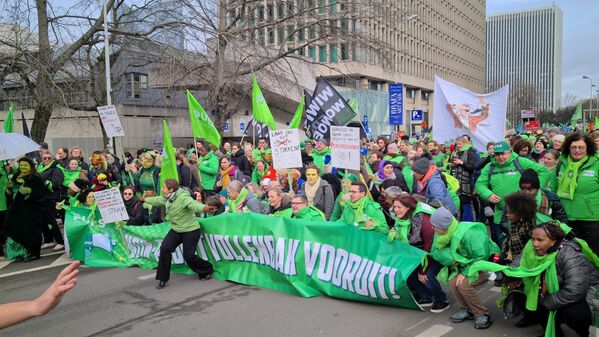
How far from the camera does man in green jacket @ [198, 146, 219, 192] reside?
31.8 ft

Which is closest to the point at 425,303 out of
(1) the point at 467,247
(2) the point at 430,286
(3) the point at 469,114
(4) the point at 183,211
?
(2) the point at 430,286

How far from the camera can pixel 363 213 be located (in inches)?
227

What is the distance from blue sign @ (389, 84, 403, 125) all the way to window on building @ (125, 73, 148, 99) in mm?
16835

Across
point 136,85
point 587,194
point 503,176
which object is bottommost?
point 587,194

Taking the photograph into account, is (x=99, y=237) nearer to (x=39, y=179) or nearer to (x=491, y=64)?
(x=39, y=179)

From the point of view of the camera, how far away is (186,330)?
5008 millimetres

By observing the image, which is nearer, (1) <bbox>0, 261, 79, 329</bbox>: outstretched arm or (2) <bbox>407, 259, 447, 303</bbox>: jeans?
(1) <bbox>0, 261, 79, 329</bbox>: outstretched arm

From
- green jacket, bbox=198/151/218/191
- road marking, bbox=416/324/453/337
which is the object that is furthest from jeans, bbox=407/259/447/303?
Answer: green jacket, bbox=198/151/218/191

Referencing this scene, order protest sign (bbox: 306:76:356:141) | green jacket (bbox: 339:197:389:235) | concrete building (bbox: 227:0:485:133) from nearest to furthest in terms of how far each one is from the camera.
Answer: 1. green jacket (bbox: 339:197:389:235)
2. protest sign (bbox: 306:76:356:141)
3. concrete building (bbox: 227:0:485:133)

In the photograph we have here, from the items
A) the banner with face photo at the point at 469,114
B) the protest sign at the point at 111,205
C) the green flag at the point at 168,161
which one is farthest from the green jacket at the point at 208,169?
the banner with face photo at the point at 469,114

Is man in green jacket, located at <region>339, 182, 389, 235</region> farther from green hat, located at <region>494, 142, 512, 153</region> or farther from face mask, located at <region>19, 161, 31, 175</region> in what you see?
face mask, located at <region>19, 161, 31, 175</region>

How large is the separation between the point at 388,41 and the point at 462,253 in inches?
1210

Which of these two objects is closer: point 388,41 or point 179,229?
point 179,229

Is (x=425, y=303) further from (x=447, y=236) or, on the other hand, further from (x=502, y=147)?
(x=502, y=147)
